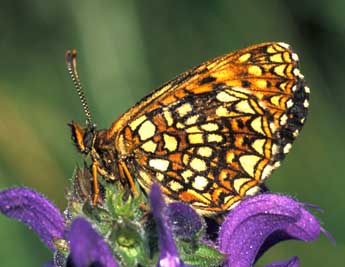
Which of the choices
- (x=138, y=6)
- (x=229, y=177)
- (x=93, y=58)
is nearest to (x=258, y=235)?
(x=229, y=177)

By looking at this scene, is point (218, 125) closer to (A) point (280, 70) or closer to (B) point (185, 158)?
(B) point (185, 158)

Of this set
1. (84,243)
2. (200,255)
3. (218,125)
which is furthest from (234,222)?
(84,243)

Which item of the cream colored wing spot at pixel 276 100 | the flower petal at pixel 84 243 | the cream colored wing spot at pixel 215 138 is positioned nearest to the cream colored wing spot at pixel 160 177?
the cream colored wing spot at pixel 215 138

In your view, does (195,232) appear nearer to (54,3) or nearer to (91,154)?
(91,154)

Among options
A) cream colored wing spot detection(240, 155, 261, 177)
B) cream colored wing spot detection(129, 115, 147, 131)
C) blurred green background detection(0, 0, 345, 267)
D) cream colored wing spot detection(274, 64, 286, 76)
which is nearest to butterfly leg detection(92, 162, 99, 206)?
cream colored wing spot detection(129, 115, 147, 131)

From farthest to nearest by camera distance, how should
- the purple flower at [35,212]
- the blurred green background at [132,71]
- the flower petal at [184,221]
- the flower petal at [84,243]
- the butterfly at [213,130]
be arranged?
the blurred green background at [132,71] → the butterfly at [213,130] → the purple flower at [35,212] → the flower petal at [184,221] → the flower petal at [84,243]

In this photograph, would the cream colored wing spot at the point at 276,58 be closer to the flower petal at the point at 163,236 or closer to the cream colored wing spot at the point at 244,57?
the cream colored wing spot at the point at 244,57
